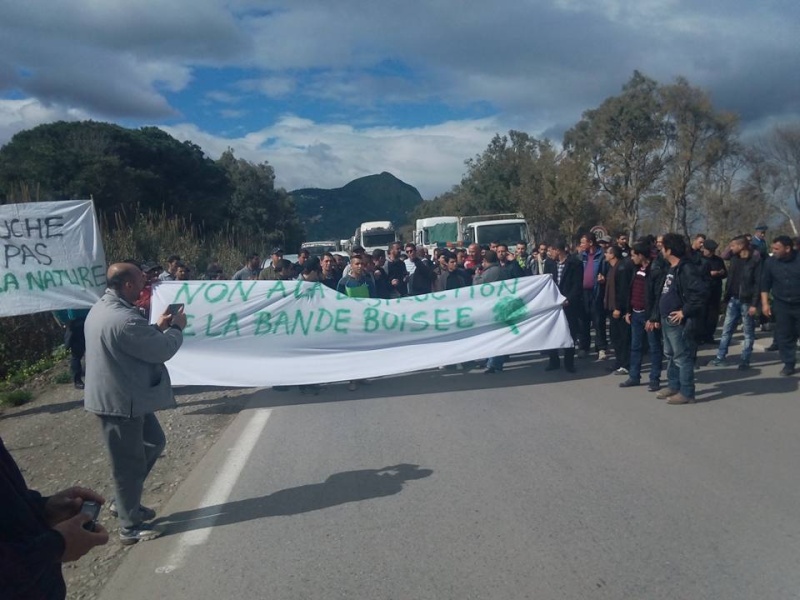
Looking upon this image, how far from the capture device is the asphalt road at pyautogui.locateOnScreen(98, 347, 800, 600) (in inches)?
157

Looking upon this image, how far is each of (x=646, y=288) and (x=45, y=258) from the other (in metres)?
7.81

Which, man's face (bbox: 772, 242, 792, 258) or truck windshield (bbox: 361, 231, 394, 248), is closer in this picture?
man's face (bbox: 772, 242, 792, 258)

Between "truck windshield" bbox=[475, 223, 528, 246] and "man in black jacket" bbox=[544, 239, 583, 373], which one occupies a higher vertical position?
"truck windshield" bbox=[475, 223, 528, 246]

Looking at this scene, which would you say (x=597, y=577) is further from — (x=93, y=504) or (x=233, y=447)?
(x=233, y=447)

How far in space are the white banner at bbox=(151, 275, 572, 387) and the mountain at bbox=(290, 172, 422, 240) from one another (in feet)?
444

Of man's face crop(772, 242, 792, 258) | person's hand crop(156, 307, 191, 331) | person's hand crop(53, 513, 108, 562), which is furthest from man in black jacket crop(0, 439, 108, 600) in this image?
man's face crop(772, 242, 792, 258)

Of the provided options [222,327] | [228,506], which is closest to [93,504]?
[228,506]

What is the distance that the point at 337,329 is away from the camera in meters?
9.12

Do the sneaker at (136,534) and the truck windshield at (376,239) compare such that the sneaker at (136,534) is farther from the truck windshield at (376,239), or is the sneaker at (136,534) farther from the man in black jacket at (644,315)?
the truck windshield at (376,239)

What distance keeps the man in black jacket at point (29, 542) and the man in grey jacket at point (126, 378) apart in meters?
2.32

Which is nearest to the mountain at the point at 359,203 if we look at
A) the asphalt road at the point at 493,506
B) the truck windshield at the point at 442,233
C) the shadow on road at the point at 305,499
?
the truck windshield at the point at 442,233

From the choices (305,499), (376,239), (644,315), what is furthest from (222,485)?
(376,239)

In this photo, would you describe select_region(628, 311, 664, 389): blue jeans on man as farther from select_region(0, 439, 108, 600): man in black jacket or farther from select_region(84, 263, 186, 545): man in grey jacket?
select_region(0, 439, 108, 600): man in black jacket

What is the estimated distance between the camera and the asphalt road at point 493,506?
13.1ft
